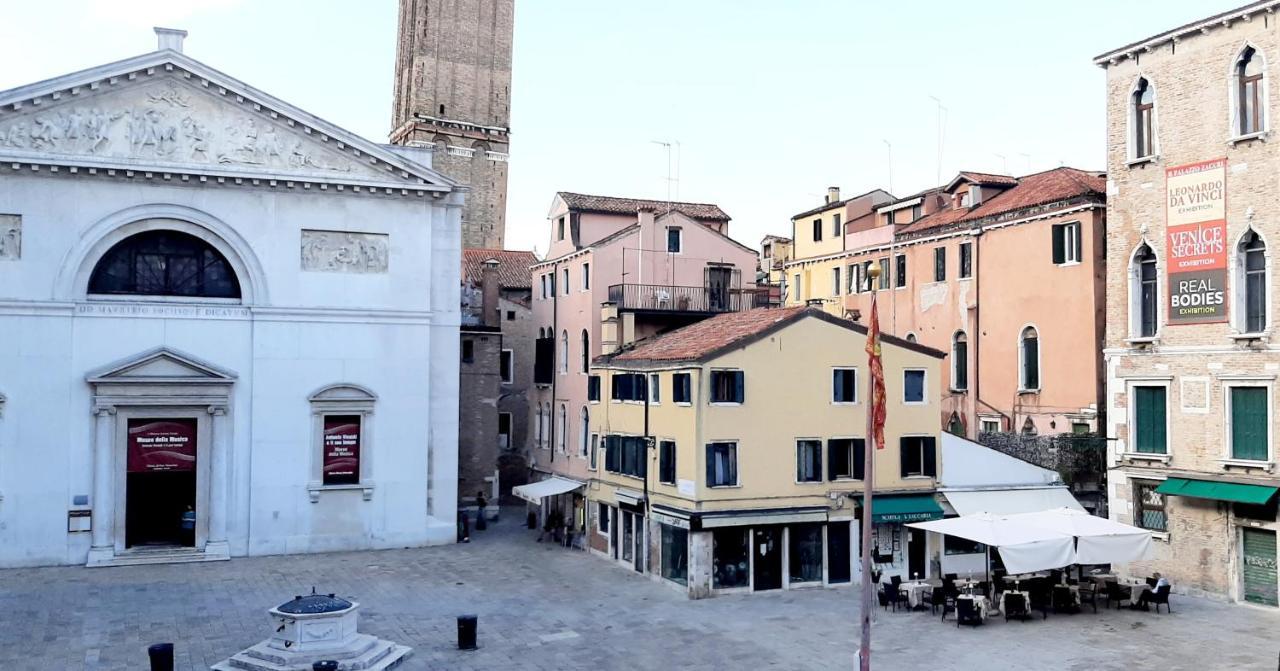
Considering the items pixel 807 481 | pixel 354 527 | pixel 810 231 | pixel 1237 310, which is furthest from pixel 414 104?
pixel 1237 310

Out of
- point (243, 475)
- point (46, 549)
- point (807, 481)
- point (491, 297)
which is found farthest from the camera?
point (491, 297)

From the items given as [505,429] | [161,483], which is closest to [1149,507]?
[505,429]

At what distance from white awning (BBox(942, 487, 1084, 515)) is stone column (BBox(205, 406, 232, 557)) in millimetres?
20181

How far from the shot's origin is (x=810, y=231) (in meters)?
47.8

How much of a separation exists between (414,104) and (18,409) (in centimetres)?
4357

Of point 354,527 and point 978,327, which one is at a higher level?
point 978,327

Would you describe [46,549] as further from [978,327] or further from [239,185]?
[978,327]

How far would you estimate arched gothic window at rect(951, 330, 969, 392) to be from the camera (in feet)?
125

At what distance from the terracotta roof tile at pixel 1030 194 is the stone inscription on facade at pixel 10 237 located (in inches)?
1167

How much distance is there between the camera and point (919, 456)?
27.5 meters

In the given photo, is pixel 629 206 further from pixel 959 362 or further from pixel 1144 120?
pixel 1144 120

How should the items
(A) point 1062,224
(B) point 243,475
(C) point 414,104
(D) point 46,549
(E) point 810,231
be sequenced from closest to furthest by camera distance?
1. (D) point 46,549
2. (B) point 243,475
3. (A) point 1062,224
4. (E) point 810,231
5. (C) point 414,104

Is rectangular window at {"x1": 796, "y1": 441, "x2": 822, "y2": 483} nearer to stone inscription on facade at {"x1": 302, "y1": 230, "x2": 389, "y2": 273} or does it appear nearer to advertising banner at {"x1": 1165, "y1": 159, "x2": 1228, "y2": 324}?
advertising banner at {"x1": 1165, "y1": 159, "x2": 1228, "y2": 324}

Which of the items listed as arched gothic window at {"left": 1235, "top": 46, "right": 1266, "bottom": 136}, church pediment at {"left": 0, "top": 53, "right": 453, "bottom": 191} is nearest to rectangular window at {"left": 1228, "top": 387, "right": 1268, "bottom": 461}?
arched gothic window at {"left": 1235, "top": 46, "right": 1266, "bottom": 136}
